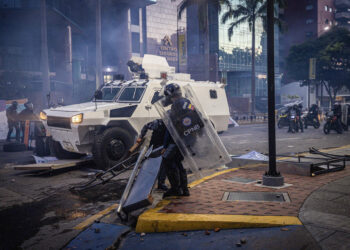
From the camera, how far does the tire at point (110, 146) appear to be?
302 inches

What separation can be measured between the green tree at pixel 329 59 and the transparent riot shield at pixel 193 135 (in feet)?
125

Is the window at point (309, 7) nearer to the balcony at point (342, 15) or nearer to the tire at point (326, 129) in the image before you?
the balcony at point (342, 15)

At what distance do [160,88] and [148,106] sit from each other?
78cm

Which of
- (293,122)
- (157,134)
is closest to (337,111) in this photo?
(293,122)

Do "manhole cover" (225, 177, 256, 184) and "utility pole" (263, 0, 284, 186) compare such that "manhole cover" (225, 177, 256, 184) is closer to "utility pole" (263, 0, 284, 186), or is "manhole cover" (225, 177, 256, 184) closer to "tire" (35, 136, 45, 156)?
"utility pole" (263, 0, 284, 186)

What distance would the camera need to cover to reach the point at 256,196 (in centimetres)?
502

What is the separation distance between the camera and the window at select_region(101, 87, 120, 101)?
9235mm

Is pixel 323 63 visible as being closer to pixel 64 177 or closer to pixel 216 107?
pixel 216 107

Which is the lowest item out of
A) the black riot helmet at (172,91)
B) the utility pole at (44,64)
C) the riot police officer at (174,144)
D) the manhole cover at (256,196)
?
the manhole cover at (256,196)

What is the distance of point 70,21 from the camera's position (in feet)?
117

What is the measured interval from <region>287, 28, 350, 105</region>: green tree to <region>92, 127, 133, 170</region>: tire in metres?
36.6

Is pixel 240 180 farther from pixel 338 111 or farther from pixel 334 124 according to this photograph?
pixel 338 111

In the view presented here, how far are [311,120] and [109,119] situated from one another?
16.6 meters

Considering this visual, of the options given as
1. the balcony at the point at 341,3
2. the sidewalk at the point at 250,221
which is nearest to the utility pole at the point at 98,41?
the sidewalk at the point at 250,221
